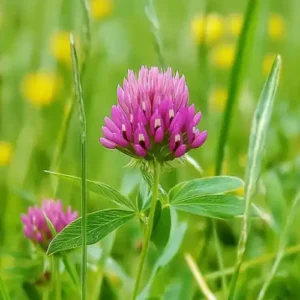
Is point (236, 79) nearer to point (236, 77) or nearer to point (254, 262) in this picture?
point (236, 77)

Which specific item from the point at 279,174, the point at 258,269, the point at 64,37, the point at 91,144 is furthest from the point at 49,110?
the point at 258,269

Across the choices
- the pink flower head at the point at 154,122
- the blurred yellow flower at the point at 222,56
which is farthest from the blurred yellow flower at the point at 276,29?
the pink flower head at the point at 154,122

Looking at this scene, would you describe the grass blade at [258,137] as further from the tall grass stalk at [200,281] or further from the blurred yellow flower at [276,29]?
the blurred yellow flower at [276,29]

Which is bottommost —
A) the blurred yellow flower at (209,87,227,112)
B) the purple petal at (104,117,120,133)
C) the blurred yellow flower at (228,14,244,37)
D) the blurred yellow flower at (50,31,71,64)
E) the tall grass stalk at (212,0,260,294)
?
the purple petal at (104,117,120,133)

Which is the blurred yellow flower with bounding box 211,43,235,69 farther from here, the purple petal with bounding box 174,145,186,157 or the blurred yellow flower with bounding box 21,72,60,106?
the purple petal with bounding box 174,145,186,157

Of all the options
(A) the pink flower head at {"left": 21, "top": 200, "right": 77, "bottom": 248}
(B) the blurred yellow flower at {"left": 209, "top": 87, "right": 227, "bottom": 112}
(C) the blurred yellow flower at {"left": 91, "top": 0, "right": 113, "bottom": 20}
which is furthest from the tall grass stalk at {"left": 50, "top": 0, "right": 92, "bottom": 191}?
(C) the blurred yellow flower at {"left": 91, "top": 0, "right": 113, "bottom": 20}

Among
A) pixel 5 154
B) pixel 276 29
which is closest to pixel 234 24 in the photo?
pixel 276 29
